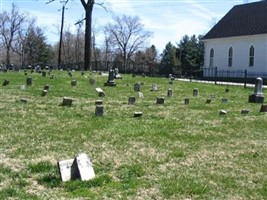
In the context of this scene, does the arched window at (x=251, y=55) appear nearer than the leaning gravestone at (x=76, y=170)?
No

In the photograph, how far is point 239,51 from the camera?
51.6m

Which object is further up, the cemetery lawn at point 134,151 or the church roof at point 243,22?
the church roof at point 243,22

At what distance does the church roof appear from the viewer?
162 feet

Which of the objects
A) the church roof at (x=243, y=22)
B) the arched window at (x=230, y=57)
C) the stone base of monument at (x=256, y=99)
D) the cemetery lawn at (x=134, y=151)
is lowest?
the cemetery lawn at (x=134, y=151)

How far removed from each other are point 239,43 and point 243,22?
2814 millimetres

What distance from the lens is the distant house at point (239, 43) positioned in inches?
1906

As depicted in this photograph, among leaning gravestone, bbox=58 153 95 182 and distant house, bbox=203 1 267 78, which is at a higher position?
distant house, bbox=203 1 267 78

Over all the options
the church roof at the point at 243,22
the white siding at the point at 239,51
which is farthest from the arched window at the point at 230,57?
the church roof at the point at 243,22

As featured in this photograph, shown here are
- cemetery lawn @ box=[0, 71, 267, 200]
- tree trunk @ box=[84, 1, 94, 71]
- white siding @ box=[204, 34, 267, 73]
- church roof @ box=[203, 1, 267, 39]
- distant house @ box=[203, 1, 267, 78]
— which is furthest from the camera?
church roof @ box=[203, 1, 267, 39]

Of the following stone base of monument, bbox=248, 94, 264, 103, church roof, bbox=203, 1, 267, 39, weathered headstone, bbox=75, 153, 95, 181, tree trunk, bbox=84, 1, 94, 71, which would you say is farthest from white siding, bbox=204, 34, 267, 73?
weathered headstone, bbox=75, 153, 95, 181

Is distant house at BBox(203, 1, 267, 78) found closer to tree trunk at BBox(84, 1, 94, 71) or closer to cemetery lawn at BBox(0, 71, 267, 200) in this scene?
tree trunk at BBox(84, 1, 94, 71)

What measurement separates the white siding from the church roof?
597 mm

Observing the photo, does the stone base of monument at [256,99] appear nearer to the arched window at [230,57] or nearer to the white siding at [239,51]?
the white siding at [239,51]

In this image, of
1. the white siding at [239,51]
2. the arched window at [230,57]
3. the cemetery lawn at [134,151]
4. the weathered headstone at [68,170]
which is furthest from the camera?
the arched window at [230,57]
